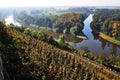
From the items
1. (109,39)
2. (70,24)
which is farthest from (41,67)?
(70,24)

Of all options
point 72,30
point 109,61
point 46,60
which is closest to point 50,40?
point 109,61

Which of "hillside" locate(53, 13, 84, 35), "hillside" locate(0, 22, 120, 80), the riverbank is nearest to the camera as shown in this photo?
"hillside" locate(0, 22, 120, 80)

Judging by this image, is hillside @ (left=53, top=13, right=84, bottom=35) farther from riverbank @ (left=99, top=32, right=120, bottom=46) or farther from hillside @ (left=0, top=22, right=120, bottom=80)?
hillside @ (left=0, top=22, right=120, bottom=80)

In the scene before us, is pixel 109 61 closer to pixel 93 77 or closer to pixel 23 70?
pixel 93 77

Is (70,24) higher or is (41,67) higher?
(41,67)

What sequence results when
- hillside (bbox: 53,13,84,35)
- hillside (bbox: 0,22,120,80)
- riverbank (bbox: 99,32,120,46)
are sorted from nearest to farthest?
hillside (bbox: 0,22,120,80) → riverbank (bbox: 99,32,120,46) → hillside (bbox: 53,13,84,35)

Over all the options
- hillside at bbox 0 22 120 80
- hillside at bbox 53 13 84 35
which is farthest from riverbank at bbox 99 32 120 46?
hillside at bbox 0 22 120 80

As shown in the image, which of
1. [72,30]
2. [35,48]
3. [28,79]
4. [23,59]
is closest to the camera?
[28,79]

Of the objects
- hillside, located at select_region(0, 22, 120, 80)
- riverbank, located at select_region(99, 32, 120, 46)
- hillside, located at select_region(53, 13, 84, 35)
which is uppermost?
hillside, located at select_region(0, 22, 120, 80)

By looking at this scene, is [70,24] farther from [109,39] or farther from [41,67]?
[41,67]

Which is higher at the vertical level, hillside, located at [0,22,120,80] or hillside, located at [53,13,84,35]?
hillside, located at [0,22,120,80]

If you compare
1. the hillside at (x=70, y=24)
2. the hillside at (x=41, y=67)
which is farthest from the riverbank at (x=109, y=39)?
the hillside at (x=41, y=67)
